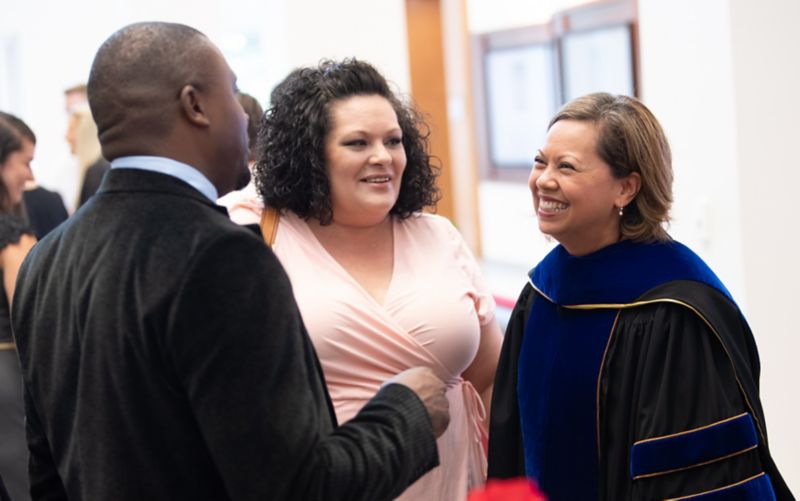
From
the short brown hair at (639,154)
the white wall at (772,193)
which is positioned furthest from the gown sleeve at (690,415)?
the white wall at (772,193)

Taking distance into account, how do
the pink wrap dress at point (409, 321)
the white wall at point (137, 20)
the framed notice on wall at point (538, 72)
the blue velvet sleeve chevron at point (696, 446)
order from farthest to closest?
1. the white wall at point (137, 20)
2. the framed notice on wall at point (538, 72)
3. the pink wrap dress at point (409, 321)
4. the blue velvet sleeve chevron at point (696, 446)

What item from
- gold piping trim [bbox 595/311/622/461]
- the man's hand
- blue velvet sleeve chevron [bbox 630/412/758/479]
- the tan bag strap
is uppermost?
the tan bag strap

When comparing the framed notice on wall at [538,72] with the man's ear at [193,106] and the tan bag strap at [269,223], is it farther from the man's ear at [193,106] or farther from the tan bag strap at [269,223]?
the man's ear at [193,106]

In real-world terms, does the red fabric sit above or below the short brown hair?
below

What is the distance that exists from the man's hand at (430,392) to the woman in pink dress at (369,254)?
88cm

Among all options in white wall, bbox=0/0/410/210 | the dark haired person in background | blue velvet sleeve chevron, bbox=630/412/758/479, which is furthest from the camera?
white wall, bbox=0/0/410/210

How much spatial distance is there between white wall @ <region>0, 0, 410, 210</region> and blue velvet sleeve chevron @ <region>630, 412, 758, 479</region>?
22.1 feet

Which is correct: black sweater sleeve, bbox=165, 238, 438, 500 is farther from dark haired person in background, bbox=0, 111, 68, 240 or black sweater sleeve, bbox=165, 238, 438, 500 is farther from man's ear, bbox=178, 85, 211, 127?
dark haired person in background, bbox=0, 111, 68, 240

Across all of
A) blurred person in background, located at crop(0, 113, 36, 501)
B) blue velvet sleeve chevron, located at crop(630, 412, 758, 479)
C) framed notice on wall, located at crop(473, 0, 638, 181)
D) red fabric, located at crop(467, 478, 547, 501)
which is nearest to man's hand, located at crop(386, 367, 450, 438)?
red fabric, located at crop(467, 478, 547, 501)

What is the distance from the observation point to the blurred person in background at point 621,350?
232cm

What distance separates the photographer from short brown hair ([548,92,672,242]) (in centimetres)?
250

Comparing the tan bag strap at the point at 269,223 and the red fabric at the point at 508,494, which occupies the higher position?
the tan bag strap at the point at 269,223

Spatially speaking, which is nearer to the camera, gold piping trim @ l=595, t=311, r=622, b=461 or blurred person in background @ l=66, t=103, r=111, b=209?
gold piping trim @ l=595, t=311, r=622, b=461

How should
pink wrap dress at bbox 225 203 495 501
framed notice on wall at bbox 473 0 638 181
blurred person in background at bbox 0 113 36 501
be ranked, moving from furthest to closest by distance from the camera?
1. framed notice on wall at bbox 473 0 638 181
2. blurred person in background at bbox 0 113 36 501
3. pink wrap dress at bbox 225 203 495 501
